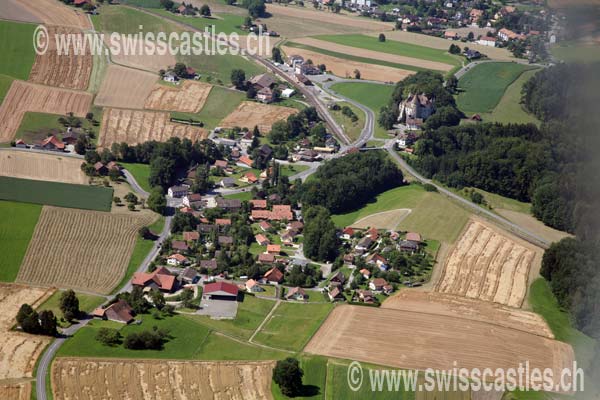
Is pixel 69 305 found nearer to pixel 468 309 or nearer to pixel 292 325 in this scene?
pixel 292 325

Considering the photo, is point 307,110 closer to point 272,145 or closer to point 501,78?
point 272,145

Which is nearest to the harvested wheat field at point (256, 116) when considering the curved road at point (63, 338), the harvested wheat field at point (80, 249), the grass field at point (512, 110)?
the grass field at point (512, 110)

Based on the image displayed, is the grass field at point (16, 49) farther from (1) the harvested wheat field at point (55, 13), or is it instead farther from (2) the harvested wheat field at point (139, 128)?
(2) the harvested wheat field at point (139, 128)

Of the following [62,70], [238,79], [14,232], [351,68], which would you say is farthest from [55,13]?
[14,232]

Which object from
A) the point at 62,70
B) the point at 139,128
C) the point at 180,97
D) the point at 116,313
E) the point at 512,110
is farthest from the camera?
the point at 62,70

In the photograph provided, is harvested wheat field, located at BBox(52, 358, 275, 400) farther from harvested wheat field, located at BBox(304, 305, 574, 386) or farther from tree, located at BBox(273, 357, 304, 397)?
harvested wheat field, located at BBox(304, 305, 574, 386)

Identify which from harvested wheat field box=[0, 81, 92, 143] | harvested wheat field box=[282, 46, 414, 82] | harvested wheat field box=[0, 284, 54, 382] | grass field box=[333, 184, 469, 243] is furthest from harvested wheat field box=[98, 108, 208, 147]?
harvested wheat field box=[0, 284, 54, 382]

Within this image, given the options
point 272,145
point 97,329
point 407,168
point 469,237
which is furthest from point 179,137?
point 97,329
